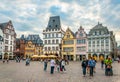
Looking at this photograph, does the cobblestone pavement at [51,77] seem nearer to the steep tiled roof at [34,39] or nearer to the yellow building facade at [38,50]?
the yellow building facade at [38,50]

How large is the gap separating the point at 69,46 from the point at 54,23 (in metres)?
14.1

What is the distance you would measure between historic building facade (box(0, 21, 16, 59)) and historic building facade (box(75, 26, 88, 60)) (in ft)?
114

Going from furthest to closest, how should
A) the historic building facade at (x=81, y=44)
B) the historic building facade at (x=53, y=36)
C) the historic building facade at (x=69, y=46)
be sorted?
the historic building facade at (x=53, y=36) < the historic building facade at (x=69, y=46) < the historic building facade at (x=81, y=44)

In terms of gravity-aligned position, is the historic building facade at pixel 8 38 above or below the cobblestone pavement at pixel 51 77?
above

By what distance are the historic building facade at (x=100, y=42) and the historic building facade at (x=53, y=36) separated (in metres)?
14.6

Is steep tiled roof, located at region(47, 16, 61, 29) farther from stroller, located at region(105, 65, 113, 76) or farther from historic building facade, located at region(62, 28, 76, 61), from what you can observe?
stroller, located at region(105, 65, 113, 76)

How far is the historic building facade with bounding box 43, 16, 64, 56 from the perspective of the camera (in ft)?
257

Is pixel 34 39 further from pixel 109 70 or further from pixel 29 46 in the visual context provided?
pixel 109 70

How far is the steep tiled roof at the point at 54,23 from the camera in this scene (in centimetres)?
8035

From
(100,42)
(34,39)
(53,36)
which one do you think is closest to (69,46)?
(53,36)

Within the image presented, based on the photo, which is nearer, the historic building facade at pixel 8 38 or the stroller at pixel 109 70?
the stroller at pixel 109 70

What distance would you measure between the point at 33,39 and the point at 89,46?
46017 millimetres

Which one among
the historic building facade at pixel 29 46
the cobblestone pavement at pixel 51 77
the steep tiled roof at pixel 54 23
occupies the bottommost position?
the cobblestone pavement at pixel 51 77

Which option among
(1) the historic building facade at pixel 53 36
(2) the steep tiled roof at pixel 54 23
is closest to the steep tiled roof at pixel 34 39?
(1) the historic building facade at pixel 53 36
